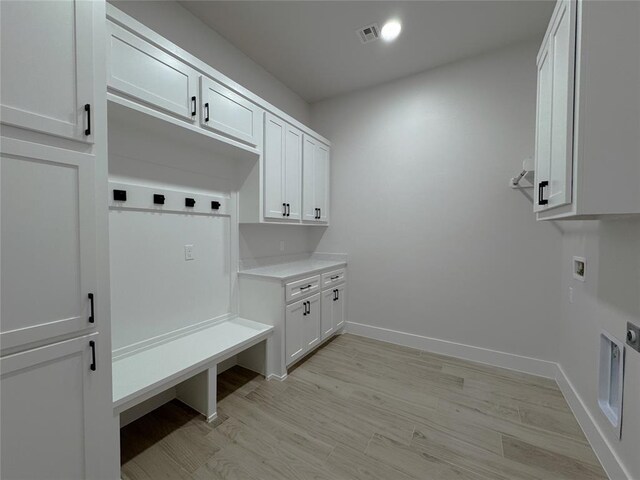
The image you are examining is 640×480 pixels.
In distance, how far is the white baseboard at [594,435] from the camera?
1382 millimetres

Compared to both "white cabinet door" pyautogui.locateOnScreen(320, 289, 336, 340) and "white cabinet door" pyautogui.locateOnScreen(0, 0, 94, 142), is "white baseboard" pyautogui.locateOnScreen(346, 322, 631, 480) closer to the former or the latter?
"white cabinet door" pyautogui.locateOnScreen(320, 289, 336, 340)

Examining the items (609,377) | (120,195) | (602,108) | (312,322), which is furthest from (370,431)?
(120,195)

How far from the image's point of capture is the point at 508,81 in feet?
8.33

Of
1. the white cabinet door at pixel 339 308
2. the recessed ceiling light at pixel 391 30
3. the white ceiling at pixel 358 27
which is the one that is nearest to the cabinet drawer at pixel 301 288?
the white cabinet door at pixel 339 308

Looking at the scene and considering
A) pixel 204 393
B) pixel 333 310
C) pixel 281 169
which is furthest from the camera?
pixel 333 310

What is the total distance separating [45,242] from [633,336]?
2.65m

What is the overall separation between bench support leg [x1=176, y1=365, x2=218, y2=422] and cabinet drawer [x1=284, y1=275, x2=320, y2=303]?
816 millimetres

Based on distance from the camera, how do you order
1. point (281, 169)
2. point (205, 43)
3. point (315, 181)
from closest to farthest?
1. point (205, 43)
2. point (281, 169)
3. point (315, 181)

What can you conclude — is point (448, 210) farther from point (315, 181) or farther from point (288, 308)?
point (288, 308)

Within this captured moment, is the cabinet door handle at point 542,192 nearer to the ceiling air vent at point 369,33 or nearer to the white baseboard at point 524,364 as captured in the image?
the white baseboard at point 524,364

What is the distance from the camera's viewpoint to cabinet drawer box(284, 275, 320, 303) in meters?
2.39

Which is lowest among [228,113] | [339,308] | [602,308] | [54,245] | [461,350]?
[461,350]

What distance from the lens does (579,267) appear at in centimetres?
200

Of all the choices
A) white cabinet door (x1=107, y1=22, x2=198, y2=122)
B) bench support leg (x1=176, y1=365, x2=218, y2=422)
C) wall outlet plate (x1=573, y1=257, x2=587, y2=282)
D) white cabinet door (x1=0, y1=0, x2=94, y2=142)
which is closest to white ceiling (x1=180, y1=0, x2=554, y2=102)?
white cabinet door (x1=107, y1=22, x2=198, y2=122)
